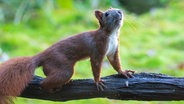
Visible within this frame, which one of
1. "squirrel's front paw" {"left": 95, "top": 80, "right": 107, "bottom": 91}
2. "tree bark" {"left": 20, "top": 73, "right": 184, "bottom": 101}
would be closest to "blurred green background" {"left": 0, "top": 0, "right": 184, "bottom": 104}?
"tree bark" {"left": 20, "top": 73, "right": 184, "bottom": 101}

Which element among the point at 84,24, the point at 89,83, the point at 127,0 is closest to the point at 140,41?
the point at 84,24

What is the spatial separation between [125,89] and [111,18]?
301mm

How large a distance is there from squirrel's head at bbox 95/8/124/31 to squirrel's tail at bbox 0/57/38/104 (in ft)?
1.09

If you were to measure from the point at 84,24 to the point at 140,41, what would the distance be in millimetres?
875

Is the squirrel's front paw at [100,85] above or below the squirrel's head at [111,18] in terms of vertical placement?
below

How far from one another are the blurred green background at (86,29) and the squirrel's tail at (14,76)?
161 cm

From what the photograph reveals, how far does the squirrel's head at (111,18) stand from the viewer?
2.29 m

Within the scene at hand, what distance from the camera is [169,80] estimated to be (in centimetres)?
233

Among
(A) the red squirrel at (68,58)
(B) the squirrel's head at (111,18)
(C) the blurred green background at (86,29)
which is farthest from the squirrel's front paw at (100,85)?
(C) the blurred green background at (86,29)

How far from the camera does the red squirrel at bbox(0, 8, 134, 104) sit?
2301mm

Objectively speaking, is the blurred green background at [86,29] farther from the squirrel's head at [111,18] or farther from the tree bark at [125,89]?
the squirrel's head at [111,18]

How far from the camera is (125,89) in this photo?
7.70 feet

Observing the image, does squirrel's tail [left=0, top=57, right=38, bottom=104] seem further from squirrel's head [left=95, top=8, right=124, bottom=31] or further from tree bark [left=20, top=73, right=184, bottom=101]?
squirrel's head [left=95, top=8, right=124, bottom=31]

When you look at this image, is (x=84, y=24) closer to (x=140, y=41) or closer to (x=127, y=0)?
(x=140, y=41)
